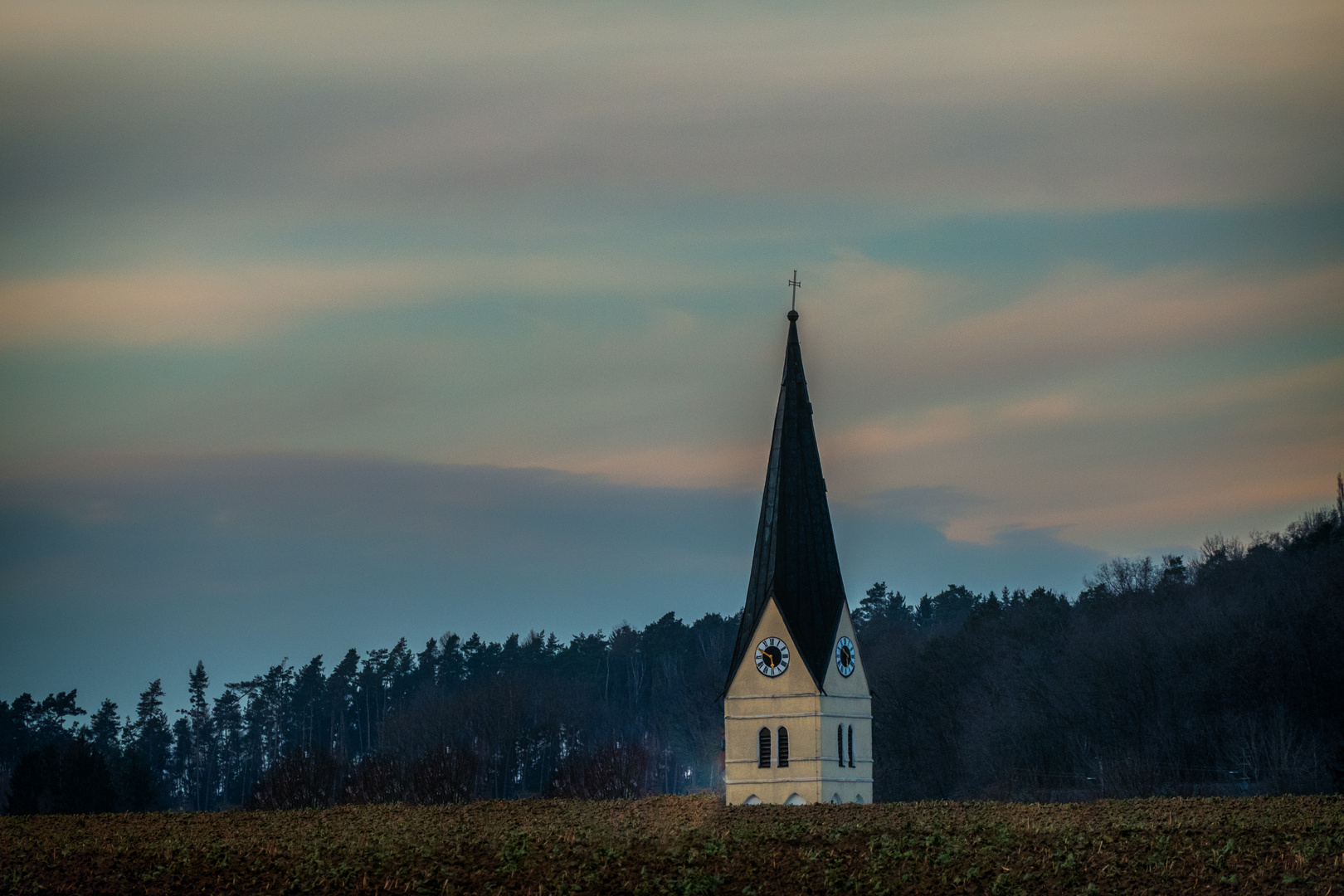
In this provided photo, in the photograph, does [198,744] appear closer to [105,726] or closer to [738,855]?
[105,726]

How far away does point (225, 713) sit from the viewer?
178125mm

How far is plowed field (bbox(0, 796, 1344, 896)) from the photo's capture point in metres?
30.1

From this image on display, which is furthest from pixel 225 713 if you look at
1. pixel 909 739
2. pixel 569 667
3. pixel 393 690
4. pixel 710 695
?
pixel 909 739

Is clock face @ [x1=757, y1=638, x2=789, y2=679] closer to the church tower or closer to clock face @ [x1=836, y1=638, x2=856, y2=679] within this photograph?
the church tower

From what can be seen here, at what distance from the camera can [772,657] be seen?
5503 centimetres

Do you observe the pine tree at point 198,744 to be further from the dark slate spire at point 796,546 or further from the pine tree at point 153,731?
the dark slate spire at point 796,546

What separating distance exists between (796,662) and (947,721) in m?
61.8

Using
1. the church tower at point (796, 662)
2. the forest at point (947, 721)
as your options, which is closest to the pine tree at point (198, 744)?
the forest at point (947, 721)

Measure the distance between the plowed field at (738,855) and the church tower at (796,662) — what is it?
14.8m

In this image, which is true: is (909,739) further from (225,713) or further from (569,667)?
(225,713)

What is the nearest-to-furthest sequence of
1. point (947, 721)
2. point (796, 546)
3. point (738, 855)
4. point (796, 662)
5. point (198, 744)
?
point (738, 855) → point (796, 662) → point (796, 546) → point (947, 721) → point (198, 744)

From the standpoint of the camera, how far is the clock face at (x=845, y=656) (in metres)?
55.6

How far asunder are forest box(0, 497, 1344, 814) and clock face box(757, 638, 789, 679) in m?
17.9

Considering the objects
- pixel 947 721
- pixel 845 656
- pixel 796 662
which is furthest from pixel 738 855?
pixel 947 721
